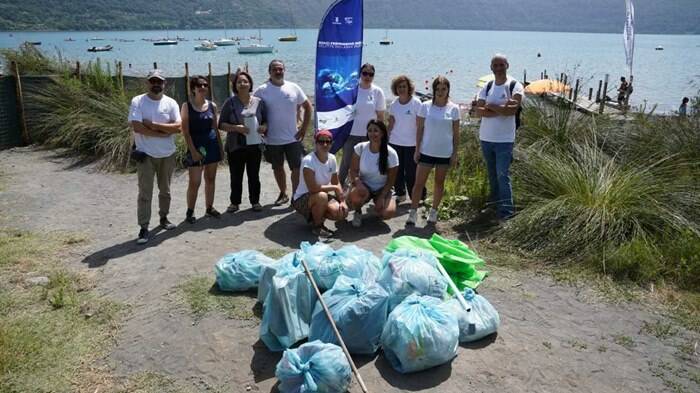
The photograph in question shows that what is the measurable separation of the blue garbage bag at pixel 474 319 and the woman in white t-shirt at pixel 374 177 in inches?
99.0

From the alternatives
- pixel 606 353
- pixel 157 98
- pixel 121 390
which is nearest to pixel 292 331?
pixel 121 390

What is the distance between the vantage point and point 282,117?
6.67 meters

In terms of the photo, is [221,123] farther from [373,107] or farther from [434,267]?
[434,267]

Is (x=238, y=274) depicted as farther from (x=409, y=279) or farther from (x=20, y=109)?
(x=20, y=109)

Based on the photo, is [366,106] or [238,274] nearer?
[238,274]

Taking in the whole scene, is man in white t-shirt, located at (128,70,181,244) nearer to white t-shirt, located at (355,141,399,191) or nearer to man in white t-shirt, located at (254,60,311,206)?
man in white t-shirt, located at (254,60,311,206)

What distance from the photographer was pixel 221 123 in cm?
643

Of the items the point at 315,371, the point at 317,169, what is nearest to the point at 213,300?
the point at 315,371

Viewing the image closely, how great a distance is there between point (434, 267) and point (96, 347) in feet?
8.29

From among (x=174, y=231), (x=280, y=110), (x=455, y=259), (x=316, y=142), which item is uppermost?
(x=280, y=110)

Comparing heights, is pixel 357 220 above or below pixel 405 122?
below

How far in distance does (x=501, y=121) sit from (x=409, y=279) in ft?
9.07

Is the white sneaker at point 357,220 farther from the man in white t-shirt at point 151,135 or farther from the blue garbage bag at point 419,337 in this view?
the blue garbage bag at point 419,337

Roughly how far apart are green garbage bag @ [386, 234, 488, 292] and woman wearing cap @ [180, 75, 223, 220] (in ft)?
8.37
